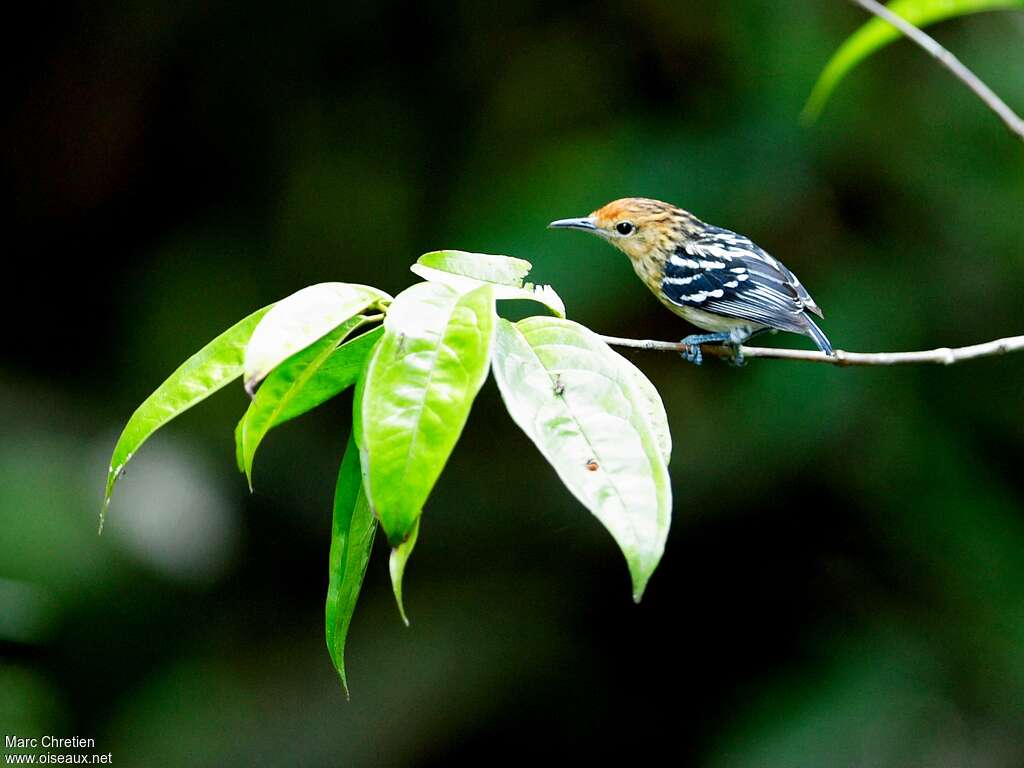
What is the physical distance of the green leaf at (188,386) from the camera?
1.61 metres

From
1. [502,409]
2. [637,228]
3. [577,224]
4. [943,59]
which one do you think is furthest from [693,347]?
[502,409]

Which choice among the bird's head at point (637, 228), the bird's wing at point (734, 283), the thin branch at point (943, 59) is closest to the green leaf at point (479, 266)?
the thin branch at point (943, 59)

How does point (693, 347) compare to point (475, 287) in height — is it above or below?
below

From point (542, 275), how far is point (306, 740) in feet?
7.61

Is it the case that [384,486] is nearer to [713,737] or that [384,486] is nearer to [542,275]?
[542,275]

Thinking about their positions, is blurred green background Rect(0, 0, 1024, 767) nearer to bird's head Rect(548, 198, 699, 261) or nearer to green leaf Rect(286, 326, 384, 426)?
bird's head Rect(548, 198, 699, 261)

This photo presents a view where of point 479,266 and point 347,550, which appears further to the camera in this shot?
point 479,266

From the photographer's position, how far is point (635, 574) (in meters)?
1.28

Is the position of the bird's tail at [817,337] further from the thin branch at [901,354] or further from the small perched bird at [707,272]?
the thin branch at [901,354]

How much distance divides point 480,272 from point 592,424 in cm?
46

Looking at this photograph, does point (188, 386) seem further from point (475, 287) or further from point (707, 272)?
point (707, 272)

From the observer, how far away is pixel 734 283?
343 centimetres

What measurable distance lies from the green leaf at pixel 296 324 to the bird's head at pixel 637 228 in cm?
223

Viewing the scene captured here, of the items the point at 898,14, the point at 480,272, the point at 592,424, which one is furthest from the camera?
the point at 898,14
